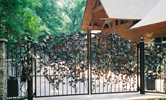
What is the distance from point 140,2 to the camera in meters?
15.1

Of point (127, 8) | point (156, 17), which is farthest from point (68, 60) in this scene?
point (127, 8)

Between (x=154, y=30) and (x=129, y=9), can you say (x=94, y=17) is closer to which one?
(x=129, y=9)

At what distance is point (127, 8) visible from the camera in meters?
13.9

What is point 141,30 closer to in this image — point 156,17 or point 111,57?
point 156,17

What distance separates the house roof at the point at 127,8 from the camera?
41.9ft

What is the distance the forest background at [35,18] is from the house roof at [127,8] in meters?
5.78

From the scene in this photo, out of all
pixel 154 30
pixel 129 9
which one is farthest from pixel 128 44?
pixel 129 9

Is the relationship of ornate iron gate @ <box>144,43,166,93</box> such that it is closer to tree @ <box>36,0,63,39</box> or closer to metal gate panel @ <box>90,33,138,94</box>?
metal gate panel @ <box>90,33,138,94</box>

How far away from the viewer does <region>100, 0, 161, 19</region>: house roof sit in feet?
41.9

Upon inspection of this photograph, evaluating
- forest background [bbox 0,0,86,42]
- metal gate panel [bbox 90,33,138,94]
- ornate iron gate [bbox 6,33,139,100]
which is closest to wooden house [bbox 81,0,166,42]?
forest background [bbox 0,0,86,42]

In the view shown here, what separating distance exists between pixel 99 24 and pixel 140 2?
5.75 meters

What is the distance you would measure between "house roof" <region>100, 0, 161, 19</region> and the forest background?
578cm

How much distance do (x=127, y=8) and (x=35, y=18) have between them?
8536 millimetres

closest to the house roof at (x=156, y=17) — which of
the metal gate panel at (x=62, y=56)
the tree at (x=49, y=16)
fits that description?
the metal gate panel at (x=62, y=56)
